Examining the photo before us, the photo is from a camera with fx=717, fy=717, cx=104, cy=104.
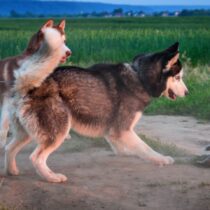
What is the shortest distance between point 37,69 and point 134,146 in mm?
1371

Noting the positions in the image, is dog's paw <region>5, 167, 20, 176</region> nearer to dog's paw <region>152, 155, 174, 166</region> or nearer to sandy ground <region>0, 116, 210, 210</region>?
sandy ground <region>0, 116, 210, 210</region>

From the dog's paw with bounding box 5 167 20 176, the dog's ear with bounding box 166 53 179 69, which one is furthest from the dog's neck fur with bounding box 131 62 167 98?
the dog's paw with bounding box 5 167 20 176

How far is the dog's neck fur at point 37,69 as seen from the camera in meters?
6.57

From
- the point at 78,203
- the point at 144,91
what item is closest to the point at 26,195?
the point at 78,203

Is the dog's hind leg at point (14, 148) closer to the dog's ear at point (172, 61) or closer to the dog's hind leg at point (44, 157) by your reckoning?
the dog's hind leg at point (44, 157)

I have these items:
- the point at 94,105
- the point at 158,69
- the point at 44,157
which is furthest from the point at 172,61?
the point at 44,157

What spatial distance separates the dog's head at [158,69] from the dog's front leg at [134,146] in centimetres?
59

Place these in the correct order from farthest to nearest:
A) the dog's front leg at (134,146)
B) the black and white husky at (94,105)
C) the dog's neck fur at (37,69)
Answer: the dog's front leg at (134,146) < the black and white husky at (94,105) < the dog's neck fur at (37,69)

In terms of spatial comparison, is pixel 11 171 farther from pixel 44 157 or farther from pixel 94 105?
pixel 94 105

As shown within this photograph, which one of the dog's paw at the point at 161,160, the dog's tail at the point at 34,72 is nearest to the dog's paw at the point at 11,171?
the dog's tail at the point at 34,72

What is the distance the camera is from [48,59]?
658cm

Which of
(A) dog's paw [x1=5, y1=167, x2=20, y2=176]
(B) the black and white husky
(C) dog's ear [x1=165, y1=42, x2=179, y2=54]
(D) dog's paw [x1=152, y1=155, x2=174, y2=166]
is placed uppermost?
(C) dog's ear [x1=165, y1=42, x2=179, y2=54]

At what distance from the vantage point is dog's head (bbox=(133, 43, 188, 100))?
7559 millimetres

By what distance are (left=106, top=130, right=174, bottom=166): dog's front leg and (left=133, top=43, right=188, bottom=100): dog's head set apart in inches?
23.3
